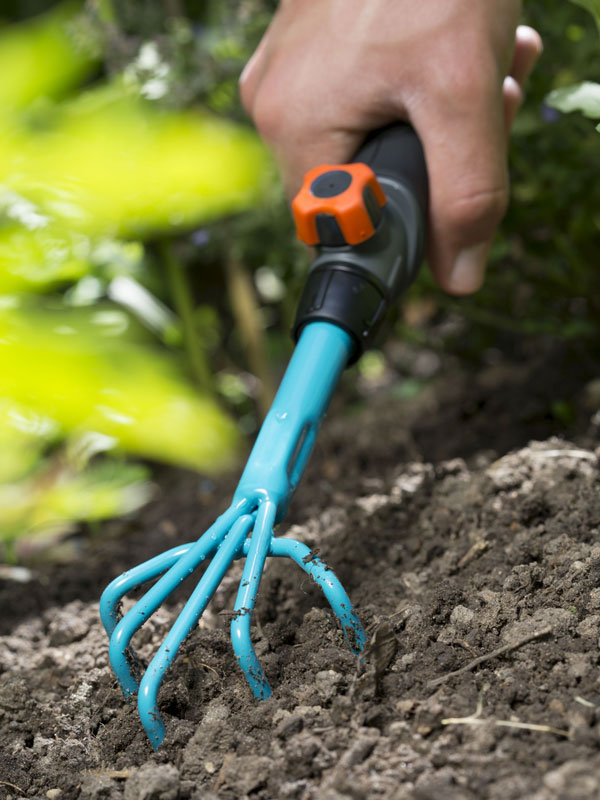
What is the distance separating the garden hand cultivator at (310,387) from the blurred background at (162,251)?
158 millimetres

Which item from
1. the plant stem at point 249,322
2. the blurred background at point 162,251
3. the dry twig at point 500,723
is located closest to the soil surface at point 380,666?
the dry twig at point 500,723

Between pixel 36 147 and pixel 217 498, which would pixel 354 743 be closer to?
pixel 36 147

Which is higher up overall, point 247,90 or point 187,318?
point 247,90

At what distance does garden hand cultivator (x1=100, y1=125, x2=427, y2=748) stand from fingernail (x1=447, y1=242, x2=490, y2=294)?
16 centimetres

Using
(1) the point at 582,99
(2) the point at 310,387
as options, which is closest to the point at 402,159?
(1) the point at 582,99

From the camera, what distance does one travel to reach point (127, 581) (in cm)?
96

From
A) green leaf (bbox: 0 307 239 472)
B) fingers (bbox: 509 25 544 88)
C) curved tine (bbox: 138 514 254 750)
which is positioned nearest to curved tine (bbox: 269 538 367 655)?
curved tine (bbox: 138 514 254 750)

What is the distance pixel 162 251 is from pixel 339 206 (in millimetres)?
1248

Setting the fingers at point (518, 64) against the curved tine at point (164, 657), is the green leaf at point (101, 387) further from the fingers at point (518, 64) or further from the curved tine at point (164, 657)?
the fingers at point (518, 64)

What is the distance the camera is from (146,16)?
228 cm

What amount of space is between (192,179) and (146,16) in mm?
2317

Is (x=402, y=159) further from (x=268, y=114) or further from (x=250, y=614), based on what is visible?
(x=250, y=614)

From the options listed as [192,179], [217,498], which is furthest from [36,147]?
[217,498]

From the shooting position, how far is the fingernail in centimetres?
141
